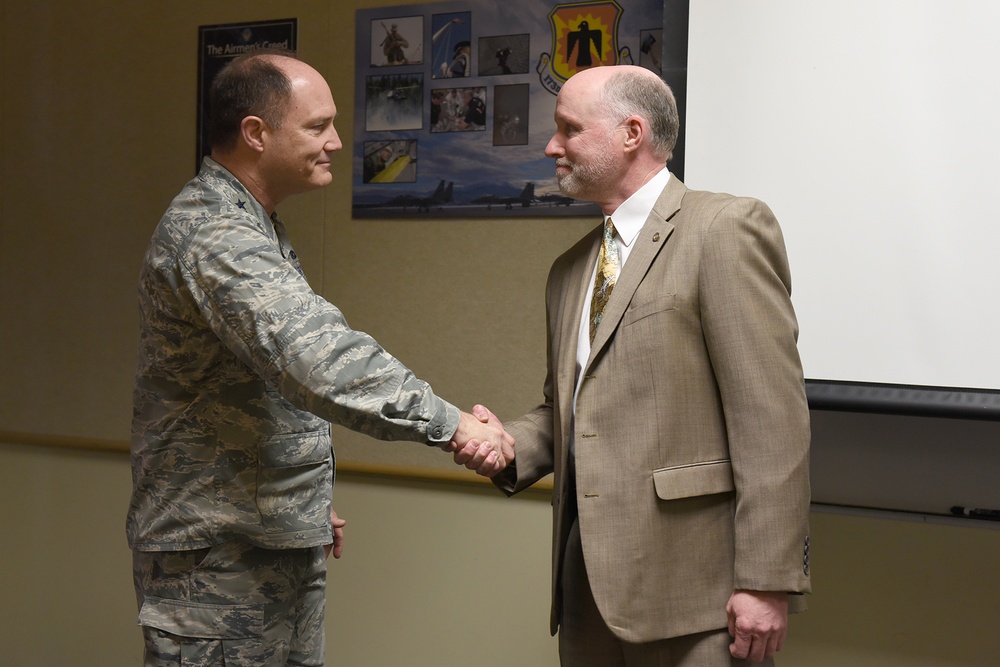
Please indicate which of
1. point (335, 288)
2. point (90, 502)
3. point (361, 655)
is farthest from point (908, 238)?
point (90, 502)

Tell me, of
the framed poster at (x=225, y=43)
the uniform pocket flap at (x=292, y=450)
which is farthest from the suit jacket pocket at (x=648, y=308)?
the framed poster at (x=225, y=43)

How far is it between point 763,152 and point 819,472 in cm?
→ 81

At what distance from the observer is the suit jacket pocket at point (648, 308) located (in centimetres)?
173

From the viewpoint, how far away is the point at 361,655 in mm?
3074

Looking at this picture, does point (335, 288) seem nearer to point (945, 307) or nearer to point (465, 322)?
point (465, 322)

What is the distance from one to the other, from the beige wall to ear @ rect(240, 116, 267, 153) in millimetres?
1075

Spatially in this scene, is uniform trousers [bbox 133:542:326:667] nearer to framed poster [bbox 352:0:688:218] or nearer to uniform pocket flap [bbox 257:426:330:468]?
uniform pocket flap [bbox 257:426:330:468]

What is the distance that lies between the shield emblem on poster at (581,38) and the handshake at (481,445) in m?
1.22

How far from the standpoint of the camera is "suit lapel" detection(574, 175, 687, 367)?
69.7 inches

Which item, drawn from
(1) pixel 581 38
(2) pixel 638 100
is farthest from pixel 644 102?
(1) pixel 581 38

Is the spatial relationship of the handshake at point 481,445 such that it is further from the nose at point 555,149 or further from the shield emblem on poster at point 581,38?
the shield emblem on poster at point 581,38

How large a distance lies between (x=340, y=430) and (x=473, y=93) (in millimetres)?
1154

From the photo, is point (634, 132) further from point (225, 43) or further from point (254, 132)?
point (225, 43)

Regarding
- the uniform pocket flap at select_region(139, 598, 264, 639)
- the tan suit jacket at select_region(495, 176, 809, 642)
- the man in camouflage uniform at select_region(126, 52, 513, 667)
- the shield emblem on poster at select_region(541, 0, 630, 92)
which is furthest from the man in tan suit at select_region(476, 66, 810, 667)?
the shield emblem on poster at select_region(541, 0, 630, 92)
